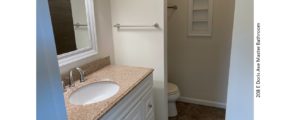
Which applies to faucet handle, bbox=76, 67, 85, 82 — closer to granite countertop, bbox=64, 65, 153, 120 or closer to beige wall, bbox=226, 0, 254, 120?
granite countertop, bbox=64, 65, 153, 120

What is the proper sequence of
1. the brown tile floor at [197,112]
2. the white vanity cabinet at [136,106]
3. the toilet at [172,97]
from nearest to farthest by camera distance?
the white vanity cabinet at [136,106]
the toilet at [172,97]
the brown tile floor at [197,112]

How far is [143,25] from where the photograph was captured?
1.93m

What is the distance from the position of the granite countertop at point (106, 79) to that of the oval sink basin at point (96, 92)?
1.3 inches

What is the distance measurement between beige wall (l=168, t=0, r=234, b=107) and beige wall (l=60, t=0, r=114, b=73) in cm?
94

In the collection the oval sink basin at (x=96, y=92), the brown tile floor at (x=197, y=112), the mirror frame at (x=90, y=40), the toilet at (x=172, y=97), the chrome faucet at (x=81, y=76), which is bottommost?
the brown tile floor at (x=197, y=112)

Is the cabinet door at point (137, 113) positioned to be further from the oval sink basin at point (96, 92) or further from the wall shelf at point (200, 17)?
the wall shelf at point (200, 17)

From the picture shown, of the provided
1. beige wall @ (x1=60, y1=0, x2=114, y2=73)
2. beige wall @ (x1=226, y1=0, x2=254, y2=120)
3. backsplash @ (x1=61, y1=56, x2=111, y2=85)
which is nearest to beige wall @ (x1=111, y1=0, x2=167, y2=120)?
beige wall @ (x1=60, y1=0, x2=114, y2=73)

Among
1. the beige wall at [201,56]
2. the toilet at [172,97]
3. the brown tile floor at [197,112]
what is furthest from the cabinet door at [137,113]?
the beige wall at [201,56]

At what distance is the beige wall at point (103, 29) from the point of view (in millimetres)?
1871

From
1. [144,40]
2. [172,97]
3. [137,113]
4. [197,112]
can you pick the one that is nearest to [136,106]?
[137,113]

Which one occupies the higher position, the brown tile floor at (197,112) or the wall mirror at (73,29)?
the wall mirror at (73,29)

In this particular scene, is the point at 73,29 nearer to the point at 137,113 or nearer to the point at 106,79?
the point at 106,79

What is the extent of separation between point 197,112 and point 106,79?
153cm
